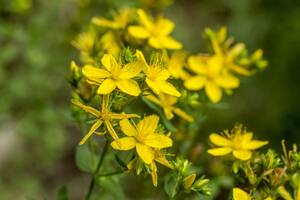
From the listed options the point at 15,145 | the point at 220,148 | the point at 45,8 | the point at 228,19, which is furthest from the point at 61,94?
the point at 220,148

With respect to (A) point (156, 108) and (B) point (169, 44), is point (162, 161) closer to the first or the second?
(A) point (156, 108)

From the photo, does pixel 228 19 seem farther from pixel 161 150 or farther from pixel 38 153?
pixel 161 150

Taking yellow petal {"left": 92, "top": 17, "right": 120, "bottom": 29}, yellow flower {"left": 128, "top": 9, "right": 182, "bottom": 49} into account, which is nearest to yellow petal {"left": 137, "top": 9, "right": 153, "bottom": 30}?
yellow flower {"left": 128, "top": 9, "right": 182, "bottom": 49}

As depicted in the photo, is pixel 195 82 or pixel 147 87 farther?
pixel 195 82

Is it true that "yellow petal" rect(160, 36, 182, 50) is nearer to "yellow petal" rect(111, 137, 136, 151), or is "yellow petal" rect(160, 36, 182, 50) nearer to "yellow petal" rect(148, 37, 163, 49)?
"yellow petal" rect(148, 37, 163, 49)

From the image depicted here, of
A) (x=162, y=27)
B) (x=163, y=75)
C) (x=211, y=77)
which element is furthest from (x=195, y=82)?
(x=163, y=75)

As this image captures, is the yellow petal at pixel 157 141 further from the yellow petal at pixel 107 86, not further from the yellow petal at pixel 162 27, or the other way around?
the yellow petal at pixel 162 27
